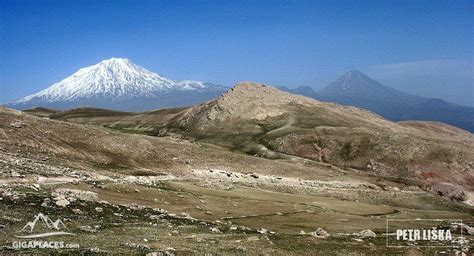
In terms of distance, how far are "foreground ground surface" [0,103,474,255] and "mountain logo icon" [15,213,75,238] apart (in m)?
0.52

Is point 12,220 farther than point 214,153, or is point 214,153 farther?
point 214,153

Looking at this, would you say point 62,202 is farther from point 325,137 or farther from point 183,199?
point 325,137

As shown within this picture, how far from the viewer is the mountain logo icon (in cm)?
3332

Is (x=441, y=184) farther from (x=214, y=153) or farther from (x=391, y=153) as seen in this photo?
(x=214, y=153)

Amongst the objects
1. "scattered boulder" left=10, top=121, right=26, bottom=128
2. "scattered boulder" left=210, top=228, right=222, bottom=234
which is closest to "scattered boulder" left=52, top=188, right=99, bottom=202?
"scattered boulder" left=210, top=228, right=222, bottom=234

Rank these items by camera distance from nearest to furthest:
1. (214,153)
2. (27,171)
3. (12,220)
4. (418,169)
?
(12,220) < (27,171) < (214,153) < (418,169)

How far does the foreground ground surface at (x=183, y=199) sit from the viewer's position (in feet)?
121

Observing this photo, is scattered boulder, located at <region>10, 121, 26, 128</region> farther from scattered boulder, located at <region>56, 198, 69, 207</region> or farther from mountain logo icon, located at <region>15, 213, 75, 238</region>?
mountain logo icon, located at <region>15, 213, 75, 238</region>

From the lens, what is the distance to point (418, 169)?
12112cm

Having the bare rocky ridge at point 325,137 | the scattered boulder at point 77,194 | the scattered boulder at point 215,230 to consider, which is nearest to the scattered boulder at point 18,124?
the scattered boulder at point 77,194

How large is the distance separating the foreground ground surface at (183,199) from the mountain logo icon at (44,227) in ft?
1.71

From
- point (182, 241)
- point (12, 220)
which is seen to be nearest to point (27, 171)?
point (12, 220)

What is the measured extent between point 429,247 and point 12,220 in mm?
34620

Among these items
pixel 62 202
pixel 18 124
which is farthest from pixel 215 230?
pixel 18 124
